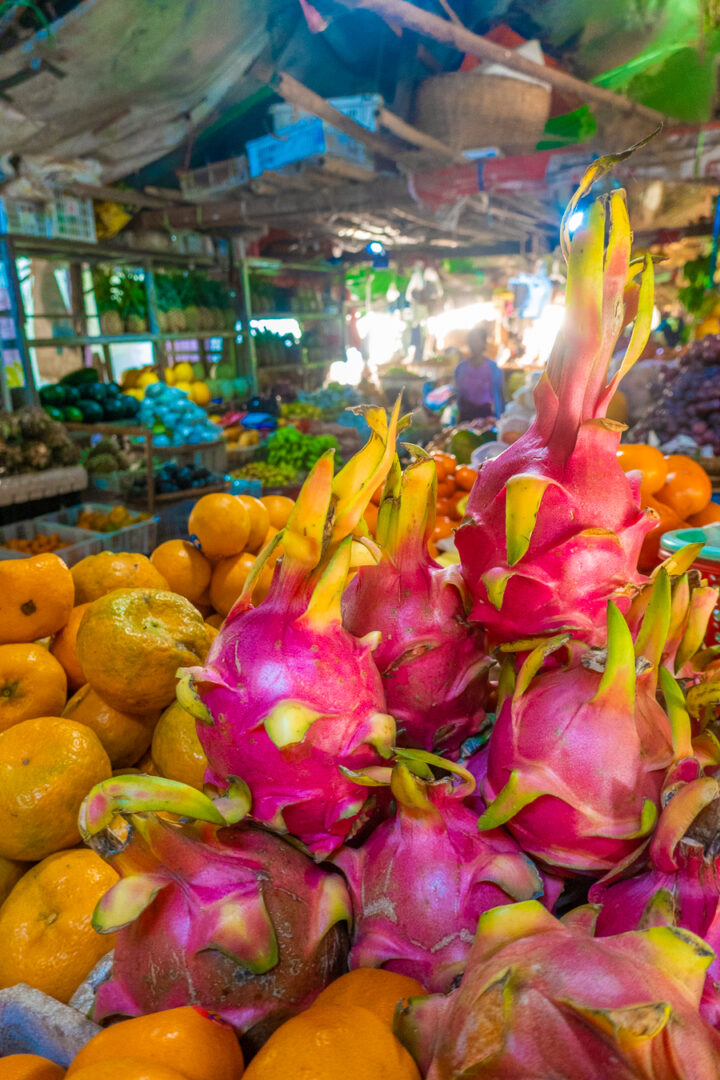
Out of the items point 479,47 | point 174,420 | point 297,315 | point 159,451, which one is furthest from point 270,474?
point 297,315

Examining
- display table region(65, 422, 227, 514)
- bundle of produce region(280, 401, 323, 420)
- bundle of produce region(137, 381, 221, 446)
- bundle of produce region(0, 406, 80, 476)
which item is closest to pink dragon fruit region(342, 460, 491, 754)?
display table region(65, 422, 227, 514)

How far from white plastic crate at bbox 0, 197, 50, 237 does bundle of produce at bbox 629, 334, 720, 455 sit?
576cm

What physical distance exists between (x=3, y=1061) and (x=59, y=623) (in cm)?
94

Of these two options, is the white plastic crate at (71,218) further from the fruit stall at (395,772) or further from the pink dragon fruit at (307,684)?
the pink dragon fruit at (307,684)

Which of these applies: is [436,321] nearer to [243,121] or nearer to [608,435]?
[243,121]

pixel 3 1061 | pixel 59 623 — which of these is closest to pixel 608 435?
pixel 3 1061

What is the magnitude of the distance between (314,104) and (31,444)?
3.11 metres

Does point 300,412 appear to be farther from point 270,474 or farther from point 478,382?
point 270,474

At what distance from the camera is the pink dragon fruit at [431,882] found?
2.27 feet

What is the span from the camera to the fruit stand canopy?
405cm

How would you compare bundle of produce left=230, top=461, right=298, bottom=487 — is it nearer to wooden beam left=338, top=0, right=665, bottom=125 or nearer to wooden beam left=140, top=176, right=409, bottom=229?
wooden beam left=140, top=176, right=409, bottom=229

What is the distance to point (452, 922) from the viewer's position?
2.29 ft

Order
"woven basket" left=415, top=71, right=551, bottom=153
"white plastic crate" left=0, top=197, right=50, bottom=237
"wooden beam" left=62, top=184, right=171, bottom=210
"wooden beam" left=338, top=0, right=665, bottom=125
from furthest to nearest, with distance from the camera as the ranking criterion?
"wooden beam" left=62, top=184, right=171, bottom=210
"white plastic crate" left=0, top=197, right=50, bottom=237
"woven basket" left=415, top=71, right=551, bottom=153
"wooden beam" left=338, top=0, right=665, bottom=125

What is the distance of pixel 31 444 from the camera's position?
5.00 m
